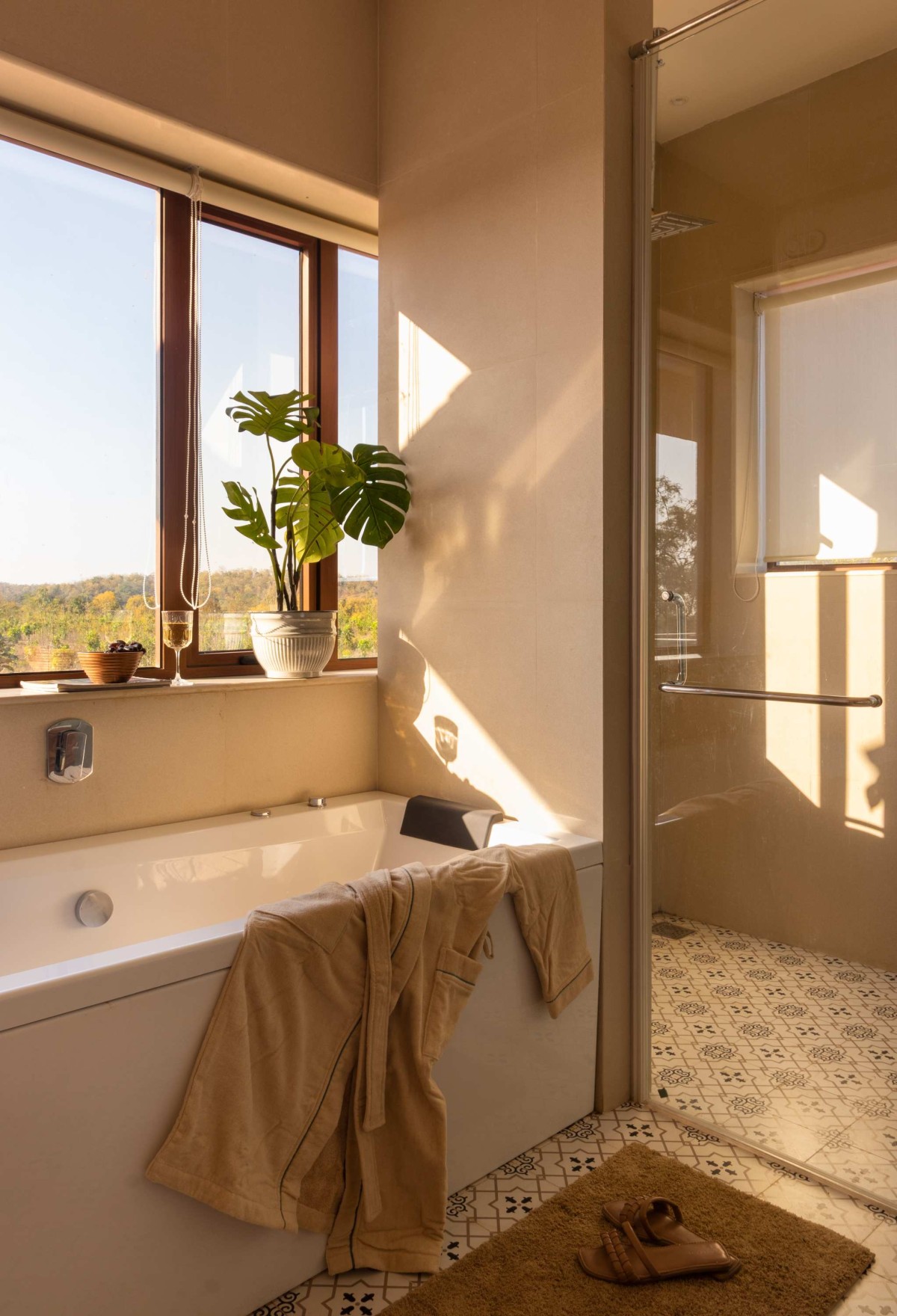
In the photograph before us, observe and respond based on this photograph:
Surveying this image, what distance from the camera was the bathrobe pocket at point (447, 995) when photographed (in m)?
1.84

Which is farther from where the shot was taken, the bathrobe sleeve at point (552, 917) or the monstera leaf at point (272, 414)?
the monstera leaf at point (272, 414)

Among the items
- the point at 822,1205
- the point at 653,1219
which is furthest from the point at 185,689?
the point at 822,1205

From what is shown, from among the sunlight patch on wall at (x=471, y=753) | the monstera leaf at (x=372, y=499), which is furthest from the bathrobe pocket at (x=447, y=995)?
the monstera leaf at (x=372, y=499)

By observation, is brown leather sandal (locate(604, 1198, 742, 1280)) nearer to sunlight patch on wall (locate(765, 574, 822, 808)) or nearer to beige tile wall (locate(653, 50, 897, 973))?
beige tile wall (locate(653, 50, 897, 973))

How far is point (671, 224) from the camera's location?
2271 millimetres

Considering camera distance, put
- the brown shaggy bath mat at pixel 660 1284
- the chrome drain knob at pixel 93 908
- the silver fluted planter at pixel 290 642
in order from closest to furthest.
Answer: the brown shaggy bath mat at pixel 660 1284
the chrome drain knob at pixel 93 908
the silver fluted planter at pixel 290 642

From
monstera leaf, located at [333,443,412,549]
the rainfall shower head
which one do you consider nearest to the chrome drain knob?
monstera leaf, located at [333,443,412,549]

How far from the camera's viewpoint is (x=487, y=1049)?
203 centimetres

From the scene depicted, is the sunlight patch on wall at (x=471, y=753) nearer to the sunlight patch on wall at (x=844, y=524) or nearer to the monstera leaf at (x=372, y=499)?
the monstera leaf at (x=372, y=499)

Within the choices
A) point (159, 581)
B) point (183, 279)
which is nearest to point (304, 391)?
point (183, 279)

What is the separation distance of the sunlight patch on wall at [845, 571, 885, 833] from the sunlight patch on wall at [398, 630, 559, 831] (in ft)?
2.34

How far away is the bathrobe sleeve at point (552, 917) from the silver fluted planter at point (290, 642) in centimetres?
96

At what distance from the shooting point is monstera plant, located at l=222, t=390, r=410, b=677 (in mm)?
2707

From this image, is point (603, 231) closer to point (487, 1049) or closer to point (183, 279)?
point (183, 279)
